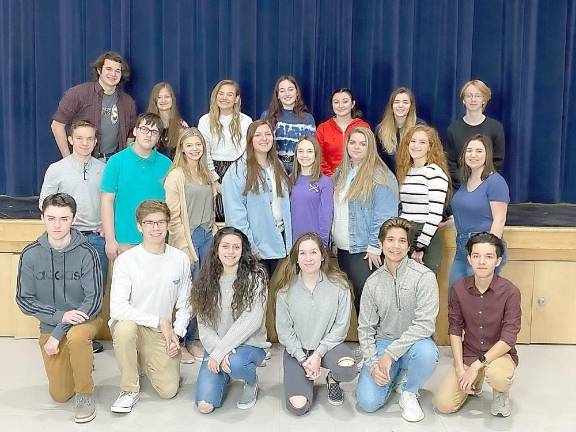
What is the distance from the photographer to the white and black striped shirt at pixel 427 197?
3.51 metres

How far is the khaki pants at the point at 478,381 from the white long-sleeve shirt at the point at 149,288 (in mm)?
1162

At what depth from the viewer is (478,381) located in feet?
10.3

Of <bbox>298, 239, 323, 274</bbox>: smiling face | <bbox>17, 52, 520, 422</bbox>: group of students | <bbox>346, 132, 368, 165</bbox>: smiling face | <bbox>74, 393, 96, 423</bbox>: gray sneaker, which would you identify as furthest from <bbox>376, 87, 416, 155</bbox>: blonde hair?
<bbox>74, 393, 96, 423</bbox>: gray sneaker

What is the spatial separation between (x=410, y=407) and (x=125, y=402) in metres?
1.21

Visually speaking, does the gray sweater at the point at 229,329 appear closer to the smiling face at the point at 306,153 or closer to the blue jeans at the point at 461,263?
the smiling face at the point at 306,153

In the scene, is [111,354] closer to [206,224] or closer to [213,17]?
[206,224]

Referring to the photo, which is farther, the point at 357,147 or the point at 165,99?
the point at 165,99

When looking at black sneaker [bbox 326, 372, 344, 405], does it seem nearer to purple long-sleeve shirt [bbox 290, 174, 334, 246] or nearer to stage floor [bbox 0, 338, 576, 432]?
stage floor [bbox 0, 338, 576, 432]

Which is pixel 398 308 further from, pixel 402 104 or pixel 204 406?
pixel 402 104

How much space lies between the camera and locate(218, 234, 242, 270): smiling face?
10.3ft

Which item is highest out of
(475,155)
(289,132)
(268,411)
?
(289,132)

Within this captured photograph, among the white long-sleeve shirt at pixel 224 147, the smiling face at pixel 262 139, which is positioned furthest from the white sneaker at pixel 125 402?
the white long-sleeve shirt at pixel 224 147

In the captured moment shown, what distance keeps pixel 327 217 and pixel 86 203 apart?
1197 millimetres

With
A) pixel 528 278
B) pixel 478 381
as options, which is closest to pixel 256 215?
pixel 478 381
